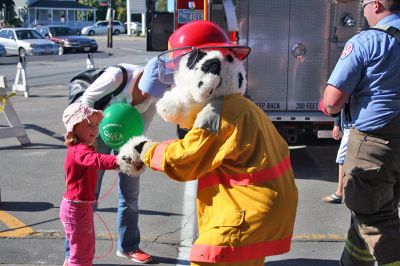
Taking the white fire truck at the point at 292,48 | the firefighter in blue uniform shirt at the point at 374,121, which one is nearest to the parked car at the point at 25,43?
the white fire truck at the point at 292,48

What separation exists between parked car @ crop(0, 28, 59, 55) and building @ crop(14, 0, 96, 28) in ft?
128

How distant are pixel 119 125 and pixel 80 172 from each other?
0.48m

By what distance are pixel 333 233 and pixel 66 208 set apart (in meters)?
2.53

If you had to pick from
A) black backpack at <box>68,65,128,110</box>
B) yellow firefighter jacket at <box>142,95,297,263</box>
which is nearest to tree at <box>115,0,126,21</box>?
black backpack at <box>68,65,128,110</box>

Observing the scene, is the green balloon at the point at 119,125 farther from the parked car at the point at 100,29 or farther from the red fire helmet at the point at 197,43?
the parked car at the point at 100,29

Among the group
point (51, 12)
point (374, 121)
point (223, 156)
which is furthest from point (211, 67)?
point (51, 12)

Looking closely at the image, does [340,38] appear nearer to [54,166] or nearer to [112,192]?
[112,192]

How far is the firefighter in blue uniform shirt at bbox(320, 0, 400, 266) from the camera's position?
332cm

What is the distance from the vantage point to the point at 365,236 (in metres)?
3.56

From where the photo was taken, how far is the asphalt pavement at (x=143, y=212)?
4551 mm


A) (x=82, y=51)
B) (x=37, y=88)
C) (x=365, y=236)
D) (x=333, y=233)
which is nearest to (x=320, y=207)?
(x=333, y=233)

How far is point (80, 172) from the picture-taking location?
11.9ft

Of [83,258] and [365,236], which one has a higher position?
[365,236]

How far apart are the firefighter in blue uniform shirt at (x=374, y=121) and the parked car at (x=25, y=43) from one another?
28024 millimetres
